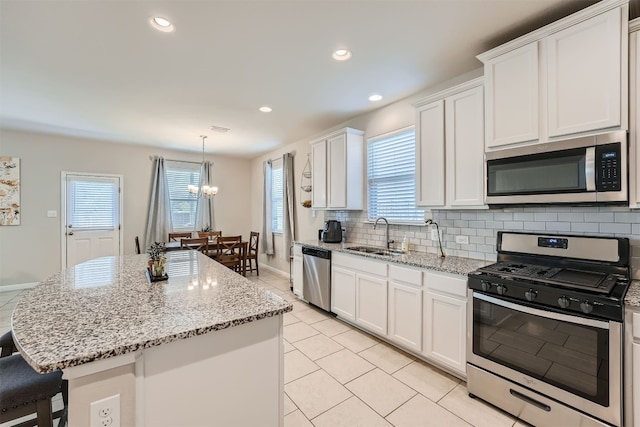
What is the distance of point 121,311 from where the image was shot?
128 centimetres

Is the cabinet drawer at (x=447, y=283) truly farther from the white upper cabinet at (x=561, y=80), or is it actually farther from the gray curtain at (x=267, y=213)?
the gray curtain at (x=267, y=213)

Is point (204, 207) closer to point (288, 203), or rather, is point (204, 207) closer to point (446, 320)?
point (288, 203)

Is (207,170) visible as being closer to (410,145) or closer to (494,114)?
(410,145)

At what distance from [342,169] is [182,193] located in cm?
418

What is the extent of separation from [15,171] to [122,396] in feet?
19.6

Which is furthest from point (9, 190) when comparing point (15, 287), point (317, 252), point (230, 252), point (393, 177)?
point (393, 177)

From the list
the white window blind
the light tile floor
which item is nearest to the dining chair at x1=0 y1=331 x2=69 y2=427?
the light tile floor

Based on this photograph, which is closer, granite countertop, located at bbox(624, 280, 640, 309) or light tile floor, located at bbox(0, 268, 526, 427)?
granite countertop, located at bbox(624, 280, 640, 309)

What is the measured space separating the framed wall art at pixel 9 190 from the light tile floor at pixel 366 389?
4.44m

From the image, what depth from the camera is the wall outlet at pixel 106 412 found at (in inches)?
36.5

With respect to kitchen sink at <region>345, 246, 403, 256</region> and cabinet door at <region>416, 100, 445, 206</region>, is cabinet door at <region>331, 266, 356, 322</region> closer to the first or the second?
kitchen sink at <region>345, 246, 403, 256</region>

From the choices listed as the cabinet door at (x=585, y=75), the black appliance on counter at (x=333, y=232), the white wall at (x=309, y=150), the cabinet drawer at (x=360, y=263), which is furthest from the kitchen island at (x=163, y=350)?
the white wall at (x=309, y=150)

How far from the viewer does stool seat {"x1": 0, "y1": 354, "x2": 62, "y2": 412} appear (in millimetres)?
1174

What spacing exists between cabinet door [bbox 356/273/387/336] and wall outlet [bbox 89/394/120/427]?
2289mm
